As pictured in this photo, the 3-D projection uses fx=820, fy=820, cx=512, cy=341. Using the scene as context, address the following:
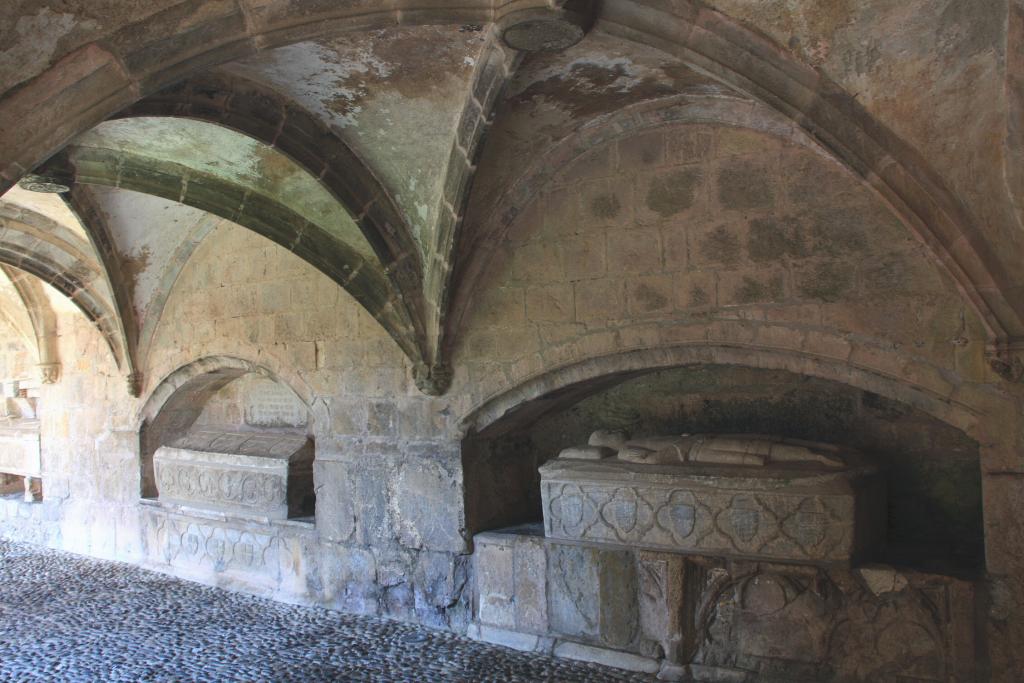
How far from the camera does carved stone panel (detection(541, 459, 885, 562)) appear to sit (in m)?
3.77

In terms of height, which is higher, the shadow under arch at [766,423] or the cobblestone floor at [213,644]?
the shadow under arch at [766,423]

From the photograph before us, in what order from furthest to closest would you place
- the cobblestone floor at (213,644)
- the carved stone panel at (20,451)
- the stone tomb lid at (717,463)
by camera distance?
the carved stone panel at (20,451)
the cobblestone floor at (213,644)
the stone tomb lid at (717,463)

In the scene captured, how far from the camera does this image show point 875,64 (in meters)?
2.97

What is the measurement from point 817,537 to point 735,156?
1865 millimetres

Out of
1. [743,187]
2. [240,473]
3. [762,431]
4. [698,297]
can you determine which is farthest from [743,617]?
[240,473]

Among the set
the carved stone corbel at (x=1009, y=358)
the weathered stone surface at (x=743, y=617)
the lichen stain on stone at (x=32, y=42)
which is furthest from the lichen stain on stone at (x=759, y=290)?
the lichen stain on stone at (x=32, y=42)

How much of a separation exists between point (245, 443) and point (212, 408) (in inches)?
44.4

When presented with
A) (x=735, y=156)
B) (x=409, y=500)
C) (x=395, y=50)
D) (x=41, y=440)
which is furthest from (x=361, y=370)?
(x=41, y=440)

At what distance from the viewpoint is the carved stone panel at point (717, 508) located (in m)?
3.77

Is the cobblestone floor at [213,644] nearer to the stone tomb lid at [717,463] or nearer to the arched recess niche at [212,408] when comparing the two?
the stone tomb lid at [717,463]

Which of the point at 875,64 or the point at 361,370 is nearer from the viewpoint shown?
the point at 875,64

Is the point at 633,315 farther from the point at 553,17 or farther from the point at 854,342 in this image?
the point at 553,17

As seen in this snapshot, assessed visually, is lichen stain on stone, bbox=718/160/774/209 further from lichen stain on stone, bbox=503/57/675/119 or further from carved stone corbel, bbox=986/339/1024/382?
carved stone corbel, bbox=986/339/1024/382

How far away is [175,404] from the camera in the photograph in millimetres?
7176
